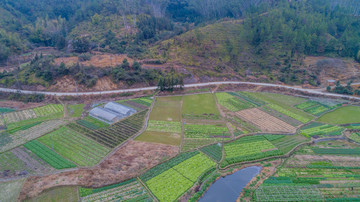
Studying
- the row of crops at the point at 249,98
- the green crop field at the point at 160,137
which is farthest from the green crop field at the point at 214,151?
the row of crops at the point at 249,98

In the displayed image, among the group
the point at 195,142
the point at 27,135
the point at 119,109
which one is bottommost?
the point at 195,142

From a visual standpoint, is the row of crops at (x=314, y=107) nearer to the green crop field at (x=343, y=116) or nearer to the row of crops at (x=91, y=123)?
the green crop field at (x=343, y=116)

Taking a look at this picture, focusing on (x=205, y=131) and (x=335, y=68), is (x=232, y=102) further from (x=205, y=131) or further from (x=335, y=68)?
(x=335, y=68)

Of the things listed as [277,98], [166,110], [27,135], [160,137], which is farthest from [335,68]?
[27,135]

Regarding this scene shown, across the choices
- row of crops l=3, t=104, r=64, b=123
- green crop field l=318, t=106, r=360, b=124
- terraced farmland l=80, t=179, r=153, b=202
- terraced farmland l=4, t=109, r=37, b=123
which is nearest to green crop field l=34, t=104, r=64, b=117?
row of crops l=3, t=104, r=64, b=123

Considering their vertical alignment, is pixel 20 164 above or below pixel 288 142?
above

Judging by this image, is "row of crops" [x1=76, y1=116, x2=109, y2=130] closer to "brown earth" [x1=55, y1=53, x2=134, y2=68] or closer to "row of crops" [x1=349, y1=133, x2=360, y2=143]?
"brown earth" [x1=55, y1=53, x2=134, y2=68]
